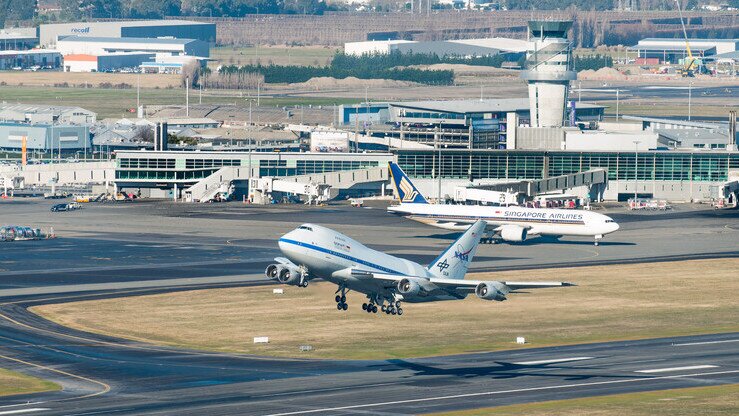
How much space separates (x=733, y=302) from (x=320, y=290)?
1636 inches

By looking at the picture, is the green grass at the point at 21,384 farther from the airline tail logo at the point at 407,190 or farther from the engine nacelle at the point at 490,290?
the airline tail logo at the point at 407,190

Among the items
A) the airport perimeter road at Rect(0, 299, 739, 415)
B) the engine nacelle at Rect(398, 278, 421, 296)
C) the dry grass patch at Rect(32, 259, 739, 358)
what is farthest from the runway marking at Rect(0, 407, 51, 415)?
Result: the engine nacelle at Rect(398, 278, 421, 296)

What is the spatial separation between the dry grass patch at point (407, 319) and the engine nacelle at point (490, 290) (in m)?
18.4

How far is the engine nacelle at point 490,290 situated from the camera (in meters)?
97.9

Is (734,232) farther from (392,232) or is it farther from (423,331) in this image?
(423,331)

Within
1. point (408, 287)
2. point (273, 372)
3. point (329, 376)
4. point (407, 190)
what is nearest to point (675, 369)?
point (408, 287)

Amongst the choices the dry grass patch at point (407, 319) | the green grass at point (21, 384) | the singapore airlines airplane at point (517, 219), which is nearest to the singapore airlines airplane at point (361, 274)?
the dry grass patch at point (407, 319)

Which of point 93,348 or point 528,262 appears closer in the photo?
point 93,348

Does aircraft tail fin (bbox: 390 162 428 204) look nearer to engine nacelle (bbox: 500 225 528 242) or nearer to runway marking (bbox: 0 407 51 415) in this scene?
engine nacelle (bbox: 500 225 528 242)

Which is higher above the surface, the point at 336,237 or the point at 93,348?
the point at 336,237

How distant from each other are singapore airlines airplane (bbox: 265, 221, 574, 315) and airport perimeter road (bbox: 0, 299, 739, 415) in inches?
259

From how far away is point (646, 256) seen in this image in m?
175

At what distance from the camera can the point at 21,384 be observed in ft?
340

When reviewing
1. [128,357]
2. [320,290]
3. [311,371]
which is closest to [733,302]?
[320,290]
